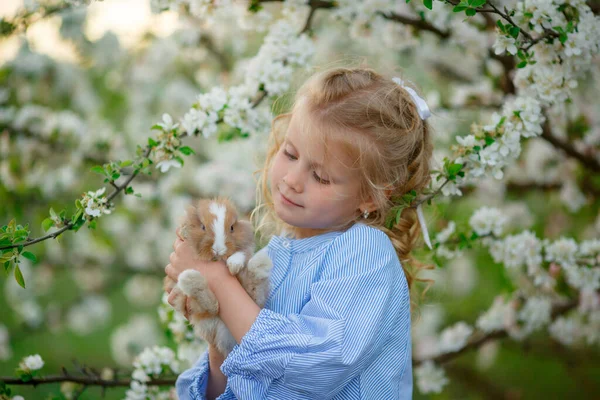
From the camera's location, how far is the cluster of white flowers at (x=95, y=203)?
5.67 ft

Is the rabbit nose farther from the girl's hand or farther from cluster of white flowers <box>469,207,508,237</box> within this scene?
cluster of white flowers <box>469,207,508,237</box>

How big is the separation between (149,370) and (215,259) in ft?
2.80

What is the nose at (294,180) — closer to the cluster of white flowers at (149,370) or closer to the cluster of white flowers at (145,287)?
the cluster of white flowers at (149,370)

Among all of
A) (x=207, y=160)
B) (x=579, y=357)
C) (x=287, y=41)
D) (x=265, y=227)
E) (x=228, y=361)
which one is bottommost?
(x=579, y=357)

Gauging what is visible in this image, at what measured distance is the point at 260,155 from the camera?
3082 millimetres

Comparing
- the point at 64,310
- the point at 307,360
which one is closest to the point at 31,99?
the point at 64,310

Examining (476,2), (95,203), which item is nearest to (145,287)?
(95,203)

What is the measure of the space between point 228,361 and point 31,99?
3096 millimetres

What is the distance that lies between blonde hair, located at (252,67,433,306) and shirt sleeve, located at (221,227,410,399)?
0.77ft

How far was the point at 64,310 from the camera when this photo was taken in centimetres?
467

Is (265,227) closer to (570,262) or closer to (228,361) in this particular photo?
(228,361)

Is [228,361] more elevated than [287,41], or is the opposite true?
[287,41]

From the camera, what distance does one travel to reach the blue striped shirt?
57.9 inches

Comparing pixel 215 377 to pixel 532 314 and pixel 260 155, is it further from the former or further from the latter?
pixel 532 314
